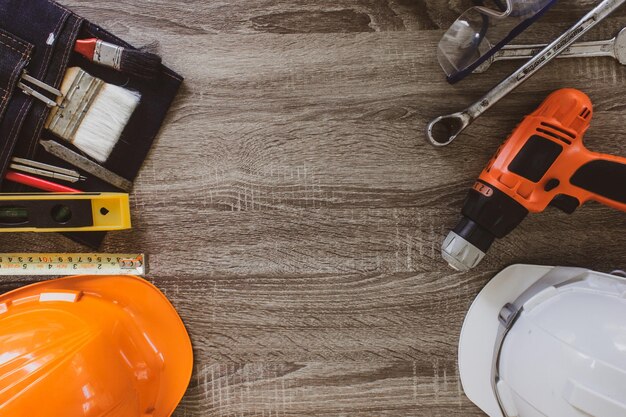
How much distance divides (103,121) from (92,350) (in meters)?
0.39

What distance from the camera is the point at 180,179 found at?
2.86 feet

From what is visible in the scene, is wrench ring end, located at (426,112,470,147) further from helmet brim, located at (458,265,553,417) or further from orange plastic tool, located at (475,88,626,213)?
helmet brim, located at (458,265,553,417)

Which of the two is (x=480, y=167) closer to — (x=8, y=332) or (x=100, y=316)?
(x=100, y=316)

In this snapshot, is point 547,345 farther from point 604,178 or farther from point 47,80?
point 47,80

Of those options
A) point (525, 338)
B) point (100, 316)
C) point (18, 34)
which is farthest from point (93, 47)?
point (525, 338)

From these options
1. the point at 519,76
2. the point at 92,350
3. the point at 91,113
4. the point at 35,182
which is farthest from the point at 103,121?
the point at 519,76

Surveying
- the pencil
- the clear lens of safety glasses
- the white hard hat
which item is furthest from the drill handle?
the pencil

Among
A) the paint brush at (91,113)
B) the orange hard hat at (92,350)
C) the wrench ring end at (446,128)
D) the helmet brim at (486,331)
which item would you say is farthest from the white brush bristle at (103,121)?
the helmet brim at (486,331)

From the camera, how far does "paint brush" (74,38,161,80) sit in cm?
82

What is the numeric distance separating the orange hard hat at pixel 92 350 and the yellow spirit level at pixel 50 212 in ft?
0.37

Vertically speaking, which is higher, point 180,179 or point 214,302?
point 180,179

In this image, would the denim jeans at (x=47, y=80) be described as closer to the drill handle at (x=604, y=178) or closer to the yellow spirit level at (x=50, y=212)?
the yellow spirit level at (x=50, y=212)

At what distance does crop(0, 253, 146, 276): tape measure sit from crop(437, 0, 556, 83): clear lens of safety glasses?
2.16 feet

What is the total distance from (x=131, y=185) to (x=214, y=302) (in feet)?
0.86
